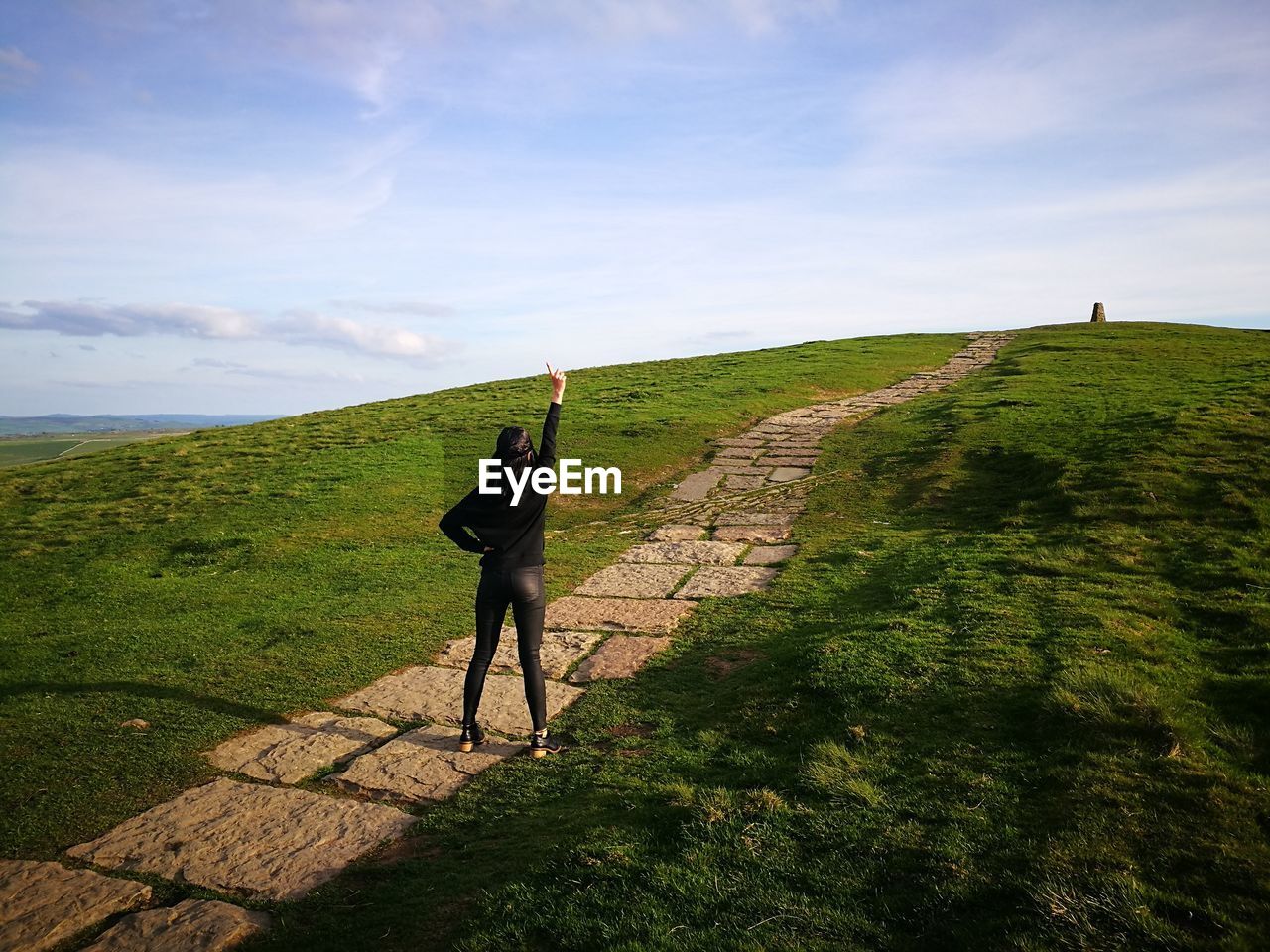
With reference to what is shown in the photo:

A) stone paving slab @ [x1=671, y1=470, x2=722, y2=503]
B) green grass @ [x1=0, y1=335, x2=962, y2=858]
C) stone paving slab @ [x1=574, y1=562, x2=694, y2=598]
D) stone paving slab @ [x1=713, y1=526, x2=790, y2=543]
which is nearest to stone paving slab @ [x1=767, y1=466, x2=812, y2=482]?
stone paving slab @ [x1=671, y1=470, x2=722, y2=503]

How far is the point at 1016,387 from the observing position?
74.3 feet

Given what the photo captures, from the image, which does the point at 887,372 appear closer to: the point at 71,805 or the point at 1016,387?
the point at 1016,387

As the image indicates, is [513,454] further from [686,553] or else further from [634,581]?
[686,553]

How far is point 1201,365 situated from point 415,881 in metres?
29.1

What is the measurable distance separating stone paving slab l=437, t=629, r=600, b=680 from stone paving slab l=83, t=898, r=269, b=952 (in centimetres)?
355

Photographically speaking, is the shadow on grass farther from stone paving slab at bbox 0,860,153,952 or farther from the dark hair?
the dark hair

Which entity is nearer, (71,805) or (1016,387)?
(71,805)

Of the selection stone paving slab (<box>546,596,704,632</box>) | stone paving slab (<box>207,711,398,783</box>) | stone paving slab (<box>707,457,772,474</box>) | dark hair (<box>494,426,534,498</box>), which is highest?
dark hair (<box>494,426,534,498</box>)

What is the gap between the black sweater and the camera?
5.72 metres

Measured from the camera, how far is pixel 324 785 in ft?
18.0

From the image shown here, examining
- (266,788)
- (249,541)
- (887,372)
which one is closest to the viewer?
(266,788)

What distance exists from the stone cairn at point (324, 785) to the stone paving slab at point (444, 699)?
20 mm

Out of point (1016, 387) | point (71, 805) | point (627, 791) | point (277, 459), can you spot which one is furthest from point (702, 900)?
point (1016, 387)

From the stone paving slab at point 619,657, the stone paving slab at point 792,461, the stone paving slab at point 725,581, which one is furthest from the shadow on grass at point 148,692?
the stone paving slab at point 792,461
